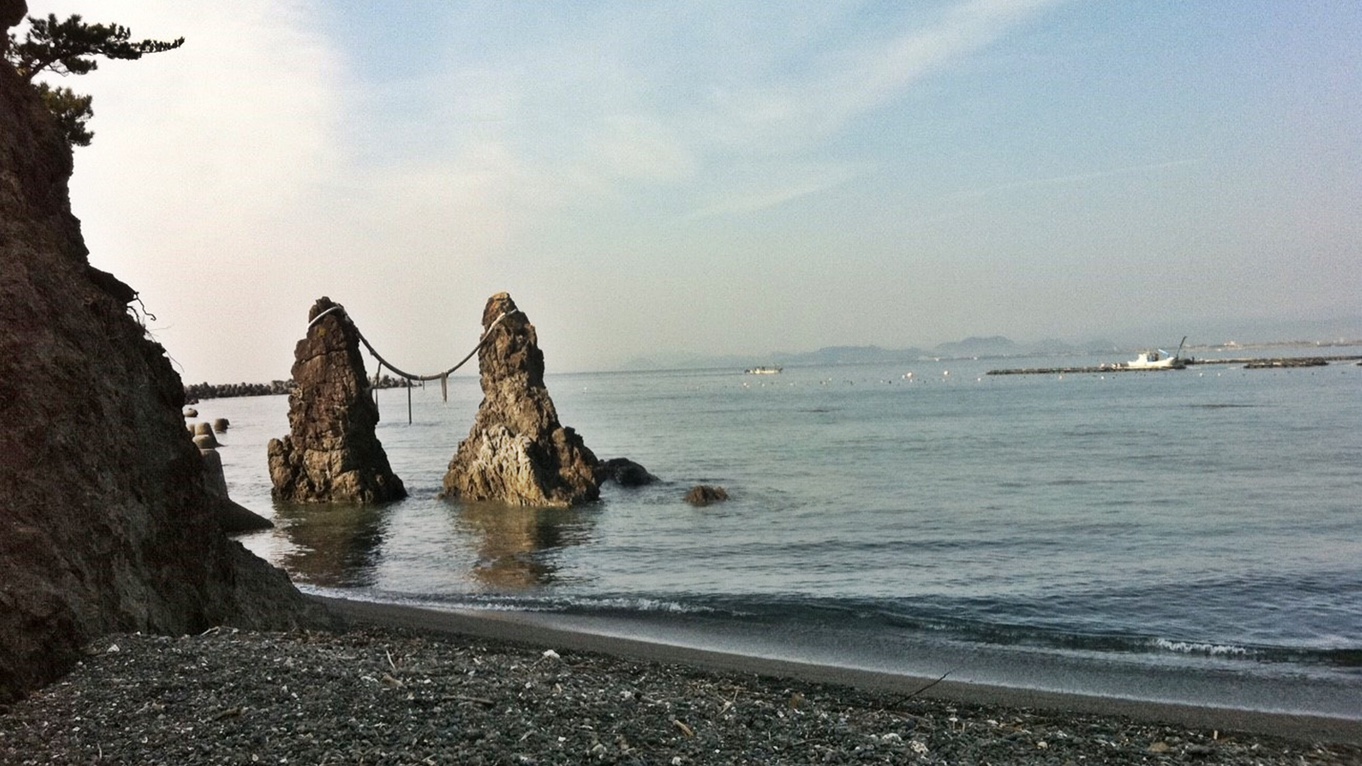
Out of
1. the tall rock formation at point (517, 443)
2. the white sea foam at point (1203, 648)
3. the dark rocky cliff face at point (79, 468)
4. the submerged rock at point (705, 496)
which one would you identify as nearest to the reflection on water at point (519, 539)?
the tall rock formation at point (517, 443)

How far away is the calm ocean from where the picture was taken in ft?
38.0

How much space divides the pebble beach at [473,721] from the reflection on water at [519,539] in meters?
8.48

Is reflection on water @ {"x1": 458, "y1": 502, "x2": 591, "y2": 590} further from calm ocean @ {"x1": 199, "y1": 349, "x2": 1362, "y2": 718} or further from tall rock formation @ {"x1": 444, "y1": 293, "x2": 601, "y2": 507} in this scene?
tall rock formation @ {"x1": 444, "y1": 293, "x2": 601, "y2": 507}

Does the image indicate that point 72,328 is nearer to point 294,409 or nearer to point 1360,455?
point 294,409

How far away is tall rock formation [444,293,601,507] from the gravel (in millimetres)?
19239

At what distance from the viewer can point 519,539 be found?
21.7 m

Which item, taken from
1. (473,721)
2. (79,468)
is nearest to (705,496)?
(79,468)

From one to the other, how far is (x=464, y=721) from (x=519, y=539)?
1599 centimetres

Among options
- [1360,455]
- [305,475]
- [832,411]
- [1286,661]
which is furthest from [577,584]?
[832,411]

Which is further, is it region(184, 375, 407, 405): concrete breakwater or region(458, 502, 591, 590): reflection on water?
region(184, 375, 407, 405): concrete breakwater

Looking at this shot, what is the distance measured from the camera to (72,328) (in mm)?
8383

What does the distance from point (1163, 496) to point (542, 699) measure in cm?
2372

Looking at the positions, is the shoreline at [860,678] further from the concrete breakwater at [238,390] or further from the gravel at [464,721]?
the concrete breakwater at [238,390]

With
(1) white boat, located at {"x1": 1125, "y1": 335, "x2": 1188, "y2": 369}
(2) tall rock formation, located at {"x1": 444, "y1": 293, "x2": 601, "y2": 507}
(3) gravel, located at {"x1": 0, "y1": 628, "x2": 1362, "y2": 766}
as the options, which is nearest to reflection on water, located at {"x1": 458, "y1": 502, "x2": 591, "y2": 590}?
(2) tall rock formation, located at {"x1": 444, "y1": 293, "x2": 601, "y2": 507}
